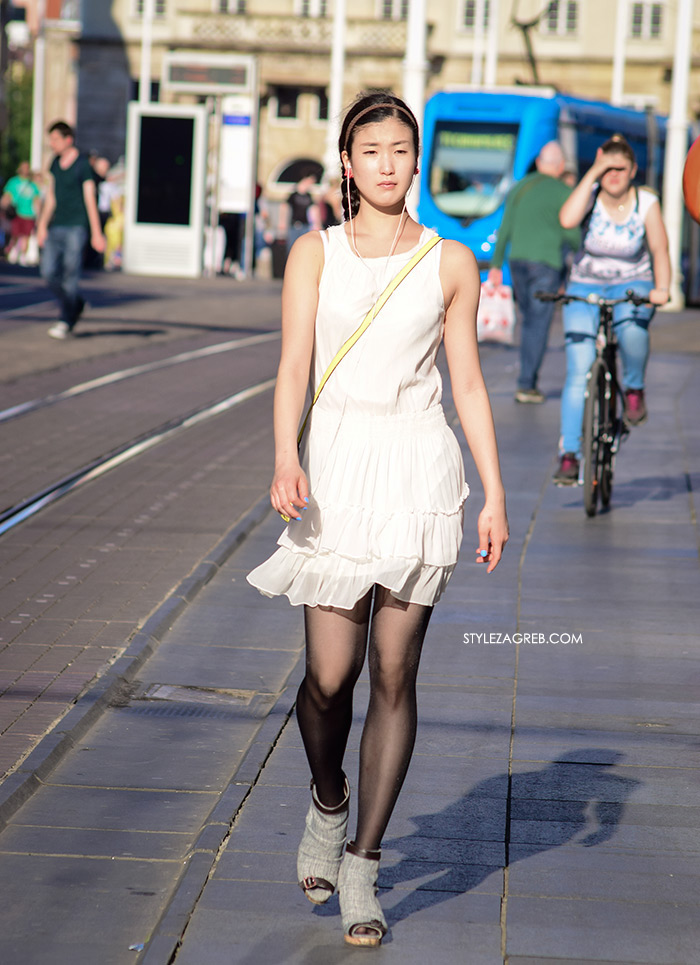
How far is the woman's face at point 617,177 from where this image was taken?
336 inches

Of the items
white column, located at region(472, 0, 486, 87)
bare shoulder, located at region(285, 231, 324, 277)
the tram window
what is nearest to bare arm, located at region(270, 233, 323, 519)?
bare shoulder, located at region(285, 231, 324, 277)

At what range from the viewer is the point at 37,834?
13.0ft

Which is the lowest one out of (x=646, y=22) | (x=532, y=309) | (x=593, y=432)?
(x=593, y=432)

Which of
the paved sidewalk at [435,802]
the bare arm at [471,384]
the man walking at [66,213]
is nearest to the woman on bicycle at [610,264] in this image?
the paved sidewalk at [435,802]

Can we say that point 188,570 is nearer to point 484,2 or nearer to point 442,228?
point 442,228

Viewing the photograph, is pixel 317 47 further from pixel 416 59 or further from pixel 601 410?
pixel 601 410

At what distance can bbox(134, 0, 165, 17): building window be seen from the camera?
64.9 meters

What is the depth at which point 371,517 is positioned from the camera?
344 cm

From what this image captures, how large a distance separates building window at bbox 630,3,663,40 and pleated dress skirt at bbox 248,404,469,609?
204 feet

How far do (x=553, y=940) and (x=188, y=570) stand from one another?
3.80 meters

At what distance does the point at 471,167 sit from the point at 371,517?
25758mm

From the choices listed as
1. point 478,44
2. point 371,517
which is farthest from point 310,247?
point 478,44

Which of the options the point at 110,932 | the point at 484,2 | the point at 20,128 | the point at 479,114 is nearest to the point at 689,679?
the point at 110,932

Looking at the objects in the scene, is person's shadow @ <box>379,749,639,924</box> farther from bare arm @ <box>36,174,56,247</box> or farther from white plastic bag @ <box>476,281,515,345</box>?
white plastic bag @ <box>476,281,515,345</box>
